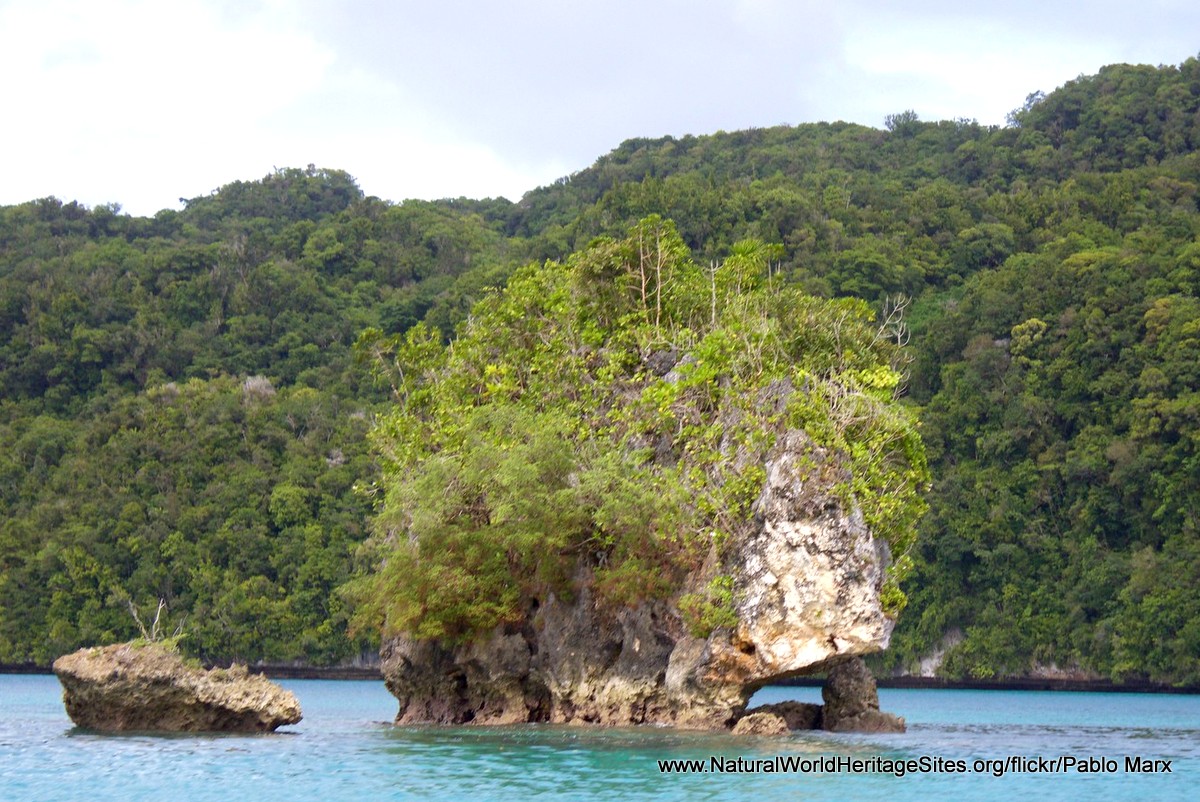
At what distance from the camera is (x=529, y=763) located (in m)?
23.7

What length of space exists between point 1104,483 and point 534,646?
3663cm

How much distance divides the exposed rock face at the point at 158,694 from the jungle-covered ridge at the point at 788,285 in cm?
1486

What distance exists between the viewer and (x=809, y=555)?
26812mm

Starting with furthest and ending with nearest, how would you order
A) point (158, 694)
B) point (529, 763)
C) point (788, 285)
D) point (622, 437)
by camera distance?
point (788, 285) < point (622, 437) < point (158, 694) < point (529, 763)

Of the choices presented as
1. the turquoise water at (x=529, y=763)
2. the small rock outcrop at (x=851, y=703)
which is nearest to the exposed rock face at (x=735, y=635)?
the turquoise water at (x=529, y=763)

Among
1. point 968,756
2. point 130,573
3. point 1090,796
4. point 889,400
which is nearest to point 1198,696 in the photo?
point 889,400

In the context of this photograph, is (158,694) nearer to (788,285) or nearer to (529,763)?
(529,763)

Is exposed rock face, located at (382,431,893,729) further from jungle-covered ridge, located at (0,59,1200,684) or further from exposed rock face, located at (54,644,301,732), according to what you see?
jungle-covered ridge, located at (0,59,1200,684)

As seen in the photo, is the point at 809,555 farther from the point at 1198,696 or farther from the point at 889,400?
the point at 1198,696

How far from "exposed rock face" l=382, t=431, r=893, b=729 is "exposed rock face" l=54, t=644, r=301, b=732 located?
5.27 metres

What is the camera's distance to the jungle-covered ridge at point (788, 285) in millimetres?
61156

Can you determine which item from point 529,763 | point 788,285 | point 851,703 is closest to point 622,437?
point 851,703

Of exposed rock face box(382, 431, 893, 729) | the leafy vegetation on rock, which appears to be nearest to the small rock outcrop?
exposed rock face box(382, 431, 893, 729)

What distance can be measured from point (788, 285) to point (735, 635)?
19640 millimetres
